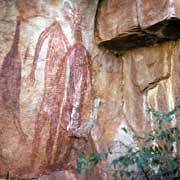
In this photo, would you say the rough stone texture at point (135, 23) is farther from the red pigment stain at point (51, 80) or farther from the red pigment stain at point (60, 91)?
the red pigment stain at point (51, 80)

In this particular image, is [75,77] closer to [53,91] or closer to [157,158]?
[53,91]

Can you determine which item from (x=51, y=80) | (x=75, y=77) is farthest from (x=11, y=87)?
(x=75, y=77)

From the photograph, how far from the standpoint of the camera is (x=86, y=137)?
8.88ft

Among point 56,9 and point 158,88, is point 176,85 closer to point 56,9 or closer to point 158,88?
point 158,88

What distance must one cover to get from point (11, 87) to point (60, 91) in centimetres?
35

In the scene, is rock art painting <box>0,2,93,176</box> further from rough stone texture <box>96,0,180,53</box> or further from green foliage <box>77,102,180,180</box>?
green foliage <box>77,102,180,180</box>

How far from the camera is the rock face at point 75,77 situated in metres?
2.46

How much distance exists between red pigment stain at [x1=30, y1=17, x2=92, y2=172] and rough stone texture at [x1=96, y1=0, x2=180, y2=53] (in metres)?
0.21

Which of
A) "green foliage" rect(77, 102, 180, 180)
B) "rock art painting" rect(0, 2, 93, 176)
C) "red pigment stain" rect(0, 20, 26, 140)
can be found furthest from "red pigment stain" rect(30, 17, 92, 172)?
"green foliage" rect(77, 102, 180, 180)

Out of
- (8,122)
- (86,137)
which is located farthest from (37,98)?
(86,137)

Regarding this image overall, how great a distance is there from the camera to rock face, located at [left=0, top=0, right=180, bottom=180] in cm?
246

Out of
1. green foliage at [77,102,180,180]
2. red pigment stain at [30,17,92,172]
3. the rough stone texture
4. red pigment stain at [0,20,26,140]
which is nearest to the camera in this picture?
green foliage at [77,102,180,180]

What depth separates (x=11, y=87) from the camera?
8.11 feet

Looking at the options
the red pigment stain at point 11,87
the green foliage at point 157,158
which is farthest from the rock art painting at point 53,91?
the green foliage at point 157,158
